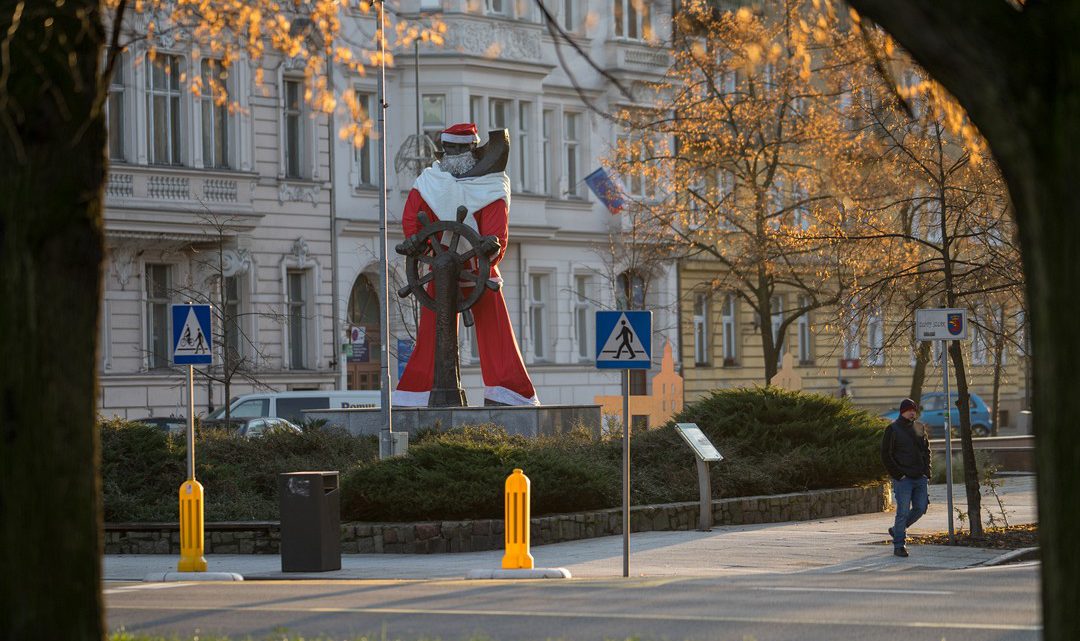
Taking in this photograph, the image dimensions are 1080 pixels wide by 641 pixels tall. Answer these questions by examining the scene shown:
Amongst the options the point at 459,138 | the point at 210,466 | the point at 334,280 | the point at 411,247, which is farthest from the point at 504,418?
the point at 334,280

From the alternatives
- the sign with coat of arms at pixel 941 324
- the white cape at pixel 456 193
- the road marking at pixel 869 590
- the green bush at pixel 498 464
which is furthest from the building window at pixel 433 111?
the road marking at pixel 869 590

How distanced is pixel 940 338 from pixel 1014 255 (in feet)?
10.1

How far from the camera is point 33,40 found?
25.8 feet

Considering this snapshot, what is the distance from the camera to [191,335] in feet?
65.4

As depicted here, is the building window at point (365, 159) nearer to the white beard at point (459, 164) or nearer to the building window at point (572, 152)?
the building window at point (572, 152)

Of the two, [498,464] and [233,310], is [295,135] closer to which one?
[233,310]

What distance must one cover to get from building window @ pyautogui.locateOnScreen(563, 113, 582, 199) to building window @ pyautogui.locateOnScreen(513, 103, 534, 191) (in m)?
1.61

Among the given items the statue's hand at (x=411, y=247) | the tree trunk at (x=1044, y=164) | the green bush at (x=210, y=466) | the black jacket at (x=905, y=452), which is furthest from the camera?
the statue's hand at (x=411, y=247)

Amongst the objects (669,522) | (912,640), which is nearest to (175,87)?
(669,522)

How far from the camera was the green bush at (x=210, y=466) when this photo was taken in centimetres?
2334

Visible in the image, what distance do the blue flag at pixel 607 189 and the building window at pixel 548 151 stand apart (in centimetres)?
565

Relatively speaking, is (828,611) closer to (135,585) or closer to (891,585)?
(891,585)

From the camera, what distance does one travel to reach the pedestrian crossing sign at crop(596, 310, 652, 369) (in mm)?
18250

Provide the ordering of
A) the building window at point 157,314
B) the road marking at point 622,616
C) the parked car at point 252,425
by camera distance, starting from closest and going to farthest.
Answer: the road marking at point 622,616 < the parked car at point 252,425 < the building window at point 157,314
